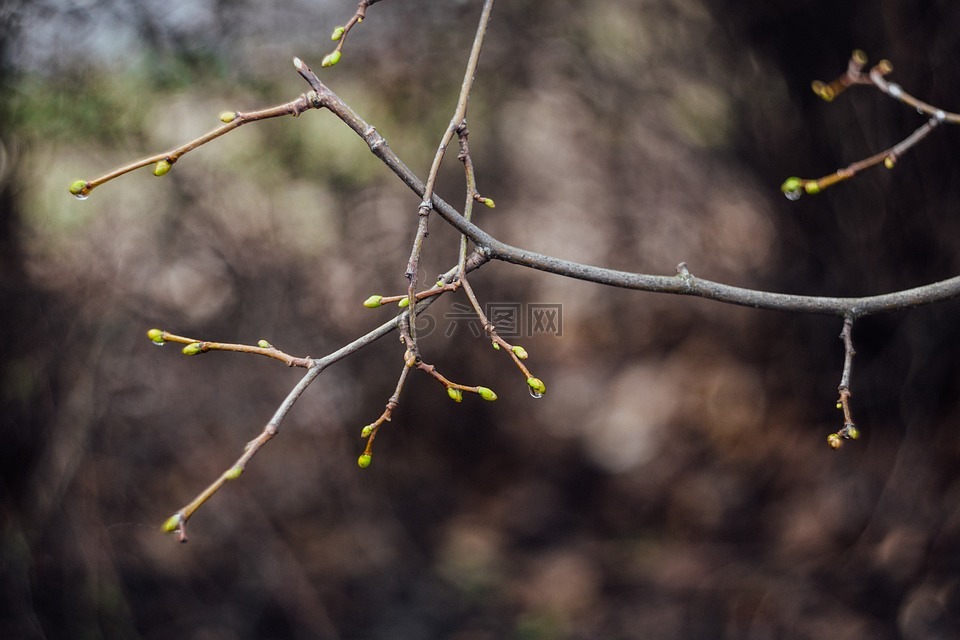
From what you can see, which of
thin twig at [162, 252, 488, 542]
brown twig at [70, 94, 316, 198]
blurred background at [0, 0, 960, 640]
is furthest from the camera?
blurred background at [0, 0, 960, 640]

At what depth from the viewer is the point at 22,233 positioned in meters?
2.67

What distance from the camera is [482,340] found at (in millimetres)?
3342

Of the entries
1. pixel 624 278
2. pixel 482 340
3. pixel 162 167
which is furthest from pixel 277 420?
pixel 482 340

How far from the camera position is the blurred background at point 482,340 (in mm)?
2672

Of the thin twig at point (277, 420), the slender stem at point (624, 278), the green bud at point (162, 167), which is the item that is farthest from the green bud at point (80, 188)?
the slender stem at point (624, 278)

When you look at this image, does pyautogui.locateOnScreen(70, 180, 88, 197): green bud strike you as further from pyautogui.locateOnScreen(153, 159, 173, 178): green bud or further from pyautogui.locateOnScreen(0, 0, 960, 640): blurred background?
pyautogui.locateOnScreen(0, 0, 960, 640): blurred background

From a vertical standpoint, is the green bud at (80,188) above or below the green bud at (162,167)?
below

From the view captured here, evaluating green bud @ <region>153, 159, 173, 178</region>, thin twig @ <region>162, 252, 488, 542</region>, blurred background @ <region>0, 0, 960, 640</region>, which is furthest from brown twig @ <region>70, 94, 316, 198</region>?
blurred background @ <region>0, 0, 960, 640</region>

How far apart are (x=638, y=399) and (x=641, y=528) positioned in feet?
2.31

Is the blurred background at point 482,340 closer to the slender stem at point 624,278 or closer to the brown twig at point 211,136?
the slender stem at point 624,278

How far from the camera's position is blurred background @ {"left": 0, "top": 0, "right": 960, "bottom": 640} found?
267 centimetres

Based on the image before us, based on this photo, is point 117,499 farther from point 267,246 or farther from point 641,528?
point 641,528

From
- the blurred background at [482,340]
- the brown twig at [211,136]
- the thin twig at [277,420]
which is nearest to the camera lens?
the thin twig at [277,420]

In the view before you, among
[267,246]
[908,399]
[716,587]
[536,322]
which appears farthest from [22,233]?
[908,399]
